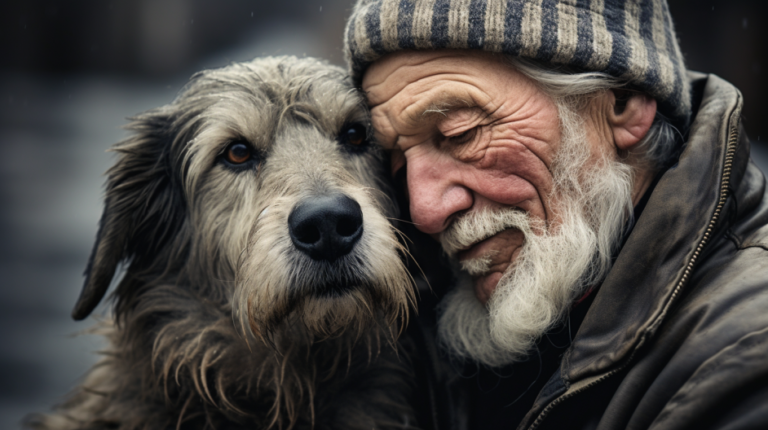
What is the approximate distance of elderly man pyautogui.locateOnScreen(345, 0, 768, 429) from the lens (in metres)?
1.60

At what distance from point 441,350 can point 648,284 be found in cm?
98

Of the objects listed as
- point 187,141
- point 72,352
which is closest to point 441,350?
point 187,141

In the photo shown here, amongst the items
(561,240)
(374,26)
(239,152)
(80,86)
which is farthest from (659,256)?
(80,86)

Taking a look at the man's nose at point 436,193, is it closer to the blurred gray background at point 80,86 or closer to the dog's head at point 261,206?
the dog's head at point 261,206

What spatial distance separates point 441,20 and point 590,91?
0.57 m

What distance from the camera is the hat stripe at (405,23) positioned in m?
1.91

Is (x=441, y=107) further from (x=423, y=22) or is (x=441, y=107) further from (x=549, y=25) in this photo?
(x=549, y=25)

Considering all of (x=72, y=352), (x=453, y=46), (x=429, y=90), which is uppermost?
(x=453, y=46)

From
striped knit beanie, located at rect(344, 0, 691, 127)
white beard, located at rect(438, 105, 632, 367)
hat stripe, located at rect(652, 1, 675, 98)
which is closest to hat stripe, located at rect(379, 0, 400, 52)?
striped knit beanie, located at rect(344, 0, 691, 127)

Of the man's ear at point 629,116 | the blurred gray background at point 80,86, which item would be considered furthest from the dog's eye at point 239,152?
the blurred gray background at point 80,86

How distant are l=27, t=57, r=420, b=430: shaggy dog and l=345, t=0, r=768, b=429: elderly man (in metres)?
0.24

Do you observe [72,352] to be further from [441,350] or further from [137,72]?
[441,350]

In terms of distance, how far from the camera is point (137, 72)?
30.7ft

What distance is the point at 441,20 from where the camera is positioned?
186 cm
